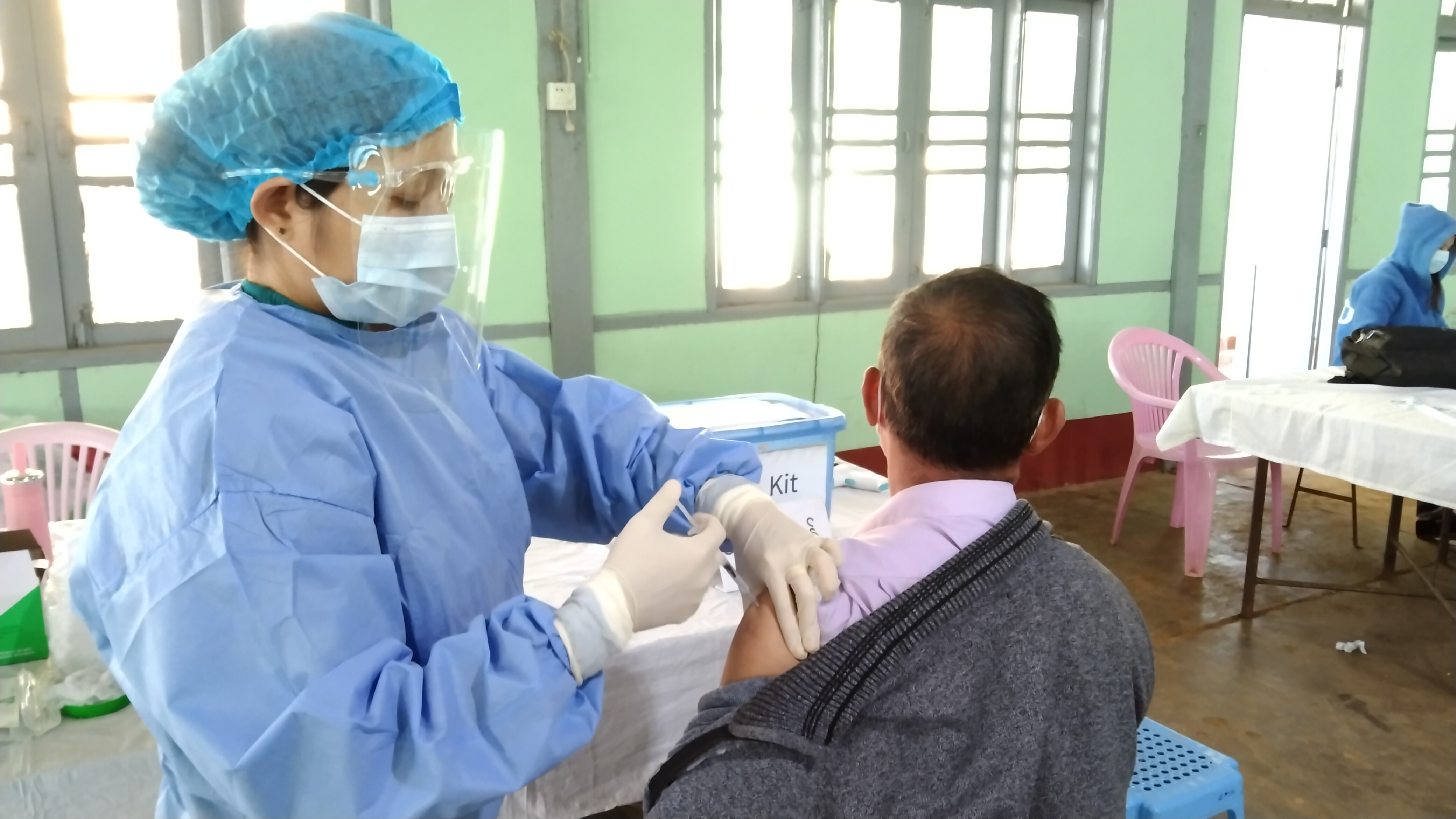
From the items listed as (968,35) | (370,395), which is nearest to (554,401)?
(370,395)

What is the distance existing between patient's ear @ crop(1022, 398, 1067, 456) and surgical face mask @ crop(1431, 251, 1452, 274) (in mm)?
3516

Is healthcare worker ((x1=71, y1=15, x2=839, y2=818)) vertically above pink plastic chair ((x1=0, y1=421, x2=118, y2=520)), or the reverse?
healthcare worker ((x1=71, y1=15, x2=839, y2=818))

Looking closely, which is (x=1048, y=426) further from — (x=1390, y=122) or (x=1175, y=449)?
(x=1390, y=122)

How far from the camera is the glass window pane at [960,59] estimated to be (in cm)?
378

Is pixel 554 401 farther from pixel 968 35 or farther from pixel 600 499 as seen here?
pixel 968 35

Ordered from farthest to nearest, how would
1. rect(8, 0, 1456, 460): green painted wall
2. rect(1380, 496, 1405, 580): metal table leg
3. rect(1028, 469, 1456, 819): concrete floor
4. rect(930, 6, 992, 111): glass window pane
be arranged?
rect(930, 6, 992, 111): glass window pane, rect(1380, 496, 1405, 580): metal table leg, rect(8, 0, 1456, 460): green painted wall, rect(1028, 469, 1456, 819): concrete floor

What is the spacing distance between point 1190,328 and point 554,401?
13.5 feet

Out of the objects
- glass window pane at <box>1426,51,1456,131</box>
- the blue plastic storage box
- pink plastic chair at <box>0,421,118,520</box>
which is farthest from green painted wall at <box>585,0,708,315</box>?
glass window pane at <box>1426,51,1456,131</box>

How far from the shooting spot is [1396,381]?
272 centimetres

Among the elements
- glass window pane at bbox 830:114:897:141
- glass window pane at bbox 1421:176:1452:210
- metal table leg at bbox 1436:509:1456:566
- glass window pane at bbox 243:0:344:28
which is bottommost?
metal table leg at bbox 1436:509:1456:566

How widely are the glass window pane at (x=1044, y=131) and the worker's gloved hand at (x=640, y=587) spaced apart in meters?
3.47

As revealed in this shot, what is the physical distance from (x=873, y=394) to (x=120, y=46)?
2.51 m

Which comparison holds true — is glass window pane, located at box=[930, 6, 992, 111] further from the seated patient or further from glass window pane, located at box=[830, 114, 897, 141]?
the seated patient

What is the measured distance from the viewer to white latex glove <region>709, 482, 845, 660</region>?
93 centimetres
